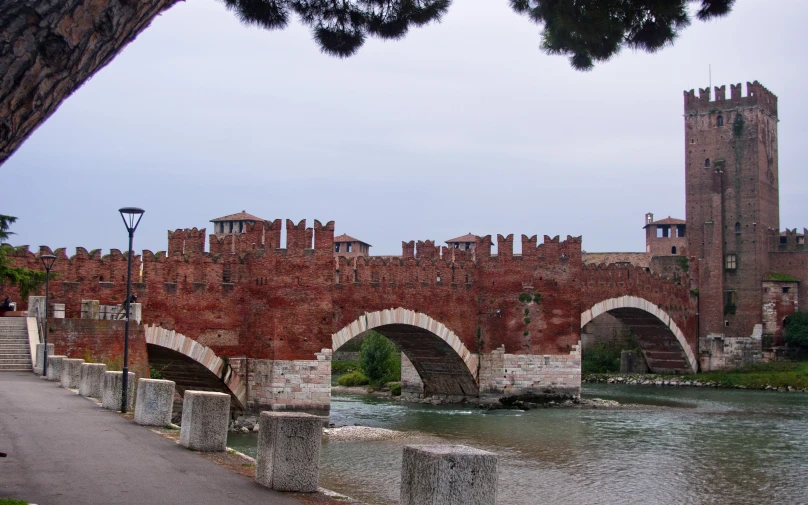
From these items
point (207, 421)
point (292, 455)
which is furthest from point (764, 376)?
point (292, 455)

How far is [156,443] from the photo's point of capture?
779 cm

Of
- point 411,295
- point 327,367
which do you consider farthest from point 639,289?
point 327,367

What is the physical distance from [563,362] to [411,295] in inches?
204

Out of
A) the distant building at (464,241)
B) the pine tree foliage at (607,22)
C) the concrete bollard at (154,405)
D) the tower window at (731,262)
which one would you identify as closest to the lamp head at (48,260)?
the concrete bollard at (154,405)

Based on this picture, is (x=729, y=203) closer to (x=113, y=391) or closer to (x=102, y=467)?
(x=113, y=391)

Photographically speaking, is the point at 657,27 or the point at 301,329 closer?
the point at 657,27

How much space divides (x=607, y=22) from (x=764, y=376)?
100 feet

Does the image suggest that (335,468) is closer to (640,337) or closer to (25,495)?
(25,495)

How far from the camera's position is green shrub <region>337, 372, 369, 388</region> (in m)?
32.5

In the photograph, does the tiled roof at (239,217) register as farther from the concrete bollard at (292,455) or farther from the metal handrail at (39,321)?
the concrete bollard at (292,455)

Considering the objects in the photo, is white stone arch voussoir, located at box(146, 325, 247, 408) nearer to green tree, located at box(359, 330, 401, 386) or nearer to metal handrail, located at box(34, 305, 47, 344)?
metal handrail, located at box(34, 305, 47, 344)

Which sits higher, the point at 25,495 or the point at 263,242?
the point at 263,242

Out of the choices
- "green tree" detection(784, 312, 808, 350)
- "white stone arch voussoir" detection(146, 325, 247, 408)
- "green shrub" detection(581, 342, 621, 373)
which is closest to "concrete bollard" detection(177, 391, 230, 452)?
"white stone arch voussoir" detection(146, 325, 247, 408)

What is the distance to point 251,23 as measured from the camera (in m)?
7.29
